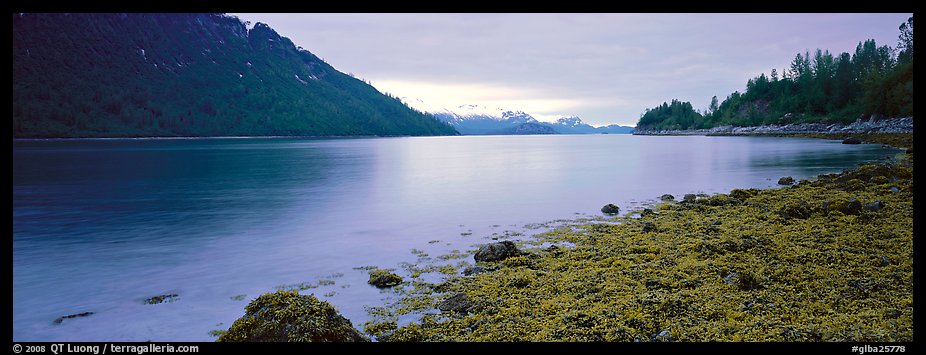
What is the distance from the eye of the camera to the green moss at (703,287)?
7895 mm

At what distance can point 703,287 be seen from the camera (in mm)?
9930

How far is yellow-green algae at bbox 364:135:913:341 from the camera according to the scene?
790cm

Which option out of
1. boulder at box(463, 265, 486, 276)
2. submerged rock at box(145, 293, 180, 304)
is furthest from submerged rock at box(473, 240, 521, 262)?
submerged rock at box(145, 293, 180, 304)

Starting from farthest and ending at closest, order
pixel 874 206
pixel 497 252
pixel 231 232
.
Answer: pixel 231 232 < pixel 874 206 < pixel 497 252

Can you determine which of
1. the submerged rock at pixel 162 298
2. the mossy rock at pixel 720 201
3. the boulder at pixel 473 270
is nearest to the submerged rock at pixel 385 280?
the boulder at pixel 473 270

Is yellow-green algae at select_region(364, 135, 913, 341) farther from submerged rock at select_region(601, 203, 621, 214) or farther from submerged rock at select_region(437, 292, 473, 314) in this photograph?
submerged rock at select_region(601, 203, 621, 214)

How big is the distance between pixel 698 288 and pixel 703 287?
0.12 m

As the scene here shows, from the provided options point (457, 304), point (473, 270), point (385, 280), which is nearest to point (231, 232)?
point (385, 280)

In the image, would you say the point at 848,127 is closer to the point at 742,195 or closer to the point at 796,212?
the point at 742,195

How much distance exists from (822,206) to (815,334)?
13.3 meters

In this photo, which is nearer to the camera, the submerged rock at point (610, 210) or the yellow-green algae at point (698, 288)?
the yellow-green algae at point (698, 288)

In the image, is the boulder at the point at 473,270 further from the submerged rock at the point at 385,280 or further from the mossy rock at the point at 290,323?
the mossy rock at the point at 290,323

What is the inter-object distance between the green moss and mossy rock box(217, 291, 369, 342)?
136 cm

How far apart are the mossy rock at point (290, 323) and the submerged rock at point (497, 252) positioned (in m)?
6.04
